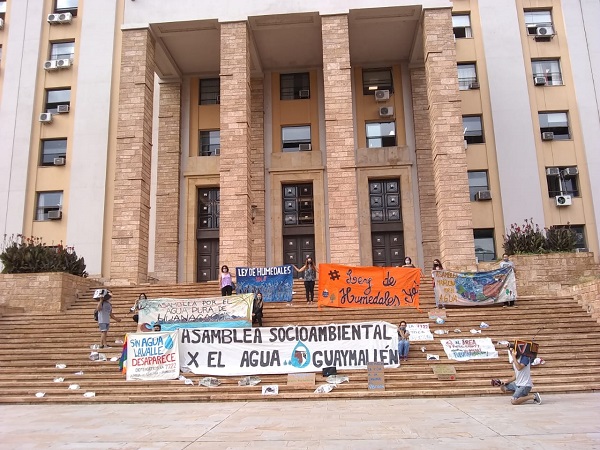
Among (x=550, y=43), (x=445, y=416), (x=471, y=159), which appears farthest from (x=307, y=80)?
(x=445, y=416)

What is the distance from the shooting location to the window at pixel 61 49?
88.4 feet

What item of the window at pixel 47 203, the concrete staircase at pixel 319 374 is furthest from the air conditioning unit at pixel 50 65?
the concrete staircase at pixel 319 374

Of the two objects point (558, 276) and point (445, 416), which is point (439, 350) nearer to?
point (445, 416)

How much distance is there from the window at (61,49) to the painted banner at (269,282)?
55.6 feet

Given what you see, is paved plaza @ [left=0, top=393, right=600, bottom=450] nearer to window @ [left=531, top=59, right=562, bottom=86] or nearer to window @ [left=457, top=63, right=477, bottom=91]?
window @ [left=457, top=63, right=477, bottom=91]

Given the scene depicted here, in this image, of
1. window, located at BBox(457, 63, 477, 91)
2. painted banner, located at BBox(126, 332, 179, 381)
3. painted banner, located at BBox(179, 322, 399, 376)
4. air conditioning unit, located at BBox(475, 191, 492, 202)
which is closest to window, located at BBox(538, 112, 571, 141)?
window, located at BBox(457, 63, 477, 91)

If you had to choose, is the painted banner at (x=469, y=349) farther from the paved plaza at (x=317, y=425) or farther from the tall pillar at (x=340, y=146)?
the tall pillar at (x=340, y=146)

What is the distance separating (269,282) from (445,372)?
682cm

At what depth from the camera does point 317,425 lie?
792cm

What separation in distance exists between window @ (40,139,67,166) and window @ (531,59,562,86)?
22483 millimetres

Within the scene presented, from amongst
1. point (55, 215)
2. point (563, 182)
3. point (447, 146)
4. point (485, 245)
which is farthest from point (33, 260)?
point (563, 182)

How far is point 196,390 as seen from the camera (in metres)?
11.5

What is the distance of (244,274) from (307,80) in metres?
13.3

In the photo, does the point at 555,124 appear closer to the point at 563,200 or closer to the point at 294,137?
the point at 563,200
